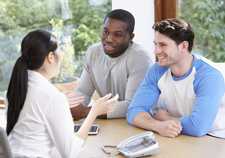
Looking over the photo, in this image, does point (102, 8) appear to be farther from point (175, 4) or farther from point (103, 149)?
point (103, 149)

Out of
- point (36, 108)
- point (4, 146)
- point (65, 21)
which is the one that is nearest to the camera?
point (4, 146)

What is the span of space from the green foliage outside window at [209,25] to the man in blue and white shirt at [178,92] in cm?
86

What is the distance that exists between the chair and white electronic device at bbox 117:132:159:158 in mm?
500

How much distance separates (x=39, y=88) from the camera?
175 cm

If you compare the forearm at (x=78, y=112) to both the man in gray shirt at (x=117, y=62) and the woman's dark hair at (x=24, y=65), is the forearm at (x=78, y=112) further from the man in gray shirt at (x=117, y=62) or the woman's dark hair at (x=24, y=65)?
the woman's dark hair at (x=24, y=65)

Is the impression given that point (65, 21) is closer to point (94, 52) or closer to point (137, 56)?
point (94, 52)

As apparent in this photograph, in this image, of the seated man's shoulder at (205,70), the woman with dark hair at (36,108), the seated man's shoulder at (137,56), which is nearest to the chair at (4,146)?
the woman with dark hair at (36,108)

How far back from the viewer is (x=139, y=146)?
1.84m

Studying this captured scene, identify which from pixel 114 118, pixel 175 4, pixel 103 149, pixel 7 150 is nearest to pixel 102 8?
pixel 175 4

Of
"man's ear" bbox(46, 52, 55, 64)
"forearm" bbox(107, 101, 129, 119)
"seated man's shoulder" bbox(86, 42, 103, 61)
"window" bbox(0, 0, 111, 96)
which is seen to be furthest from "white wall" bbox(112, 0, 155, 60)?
"man's ear" bbox(46, 52, 55, 64)

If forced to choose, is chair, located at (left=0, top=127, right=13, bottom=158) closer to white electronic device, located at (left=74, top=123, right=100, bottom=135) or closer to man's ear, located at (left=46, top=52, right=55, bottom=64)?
man's ear, located at (left=46, top=52, right=55, bottom=64)

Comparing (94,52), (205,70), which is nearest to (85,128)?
(205,70)

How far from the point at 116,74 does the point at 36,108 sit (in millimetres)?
951

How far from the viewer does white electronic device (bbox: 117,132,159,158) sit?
1775 millimetres
